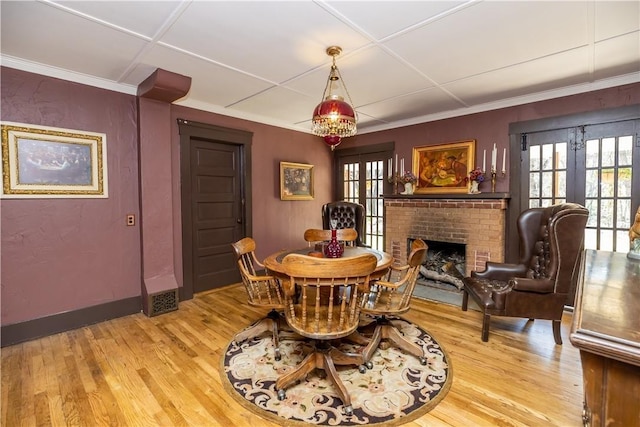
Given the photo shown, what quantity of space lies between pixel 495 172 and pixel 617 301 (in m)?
3.18

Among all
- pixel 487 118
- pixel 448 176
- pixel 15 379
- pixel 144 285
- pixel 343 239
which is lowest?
pixel 15 379

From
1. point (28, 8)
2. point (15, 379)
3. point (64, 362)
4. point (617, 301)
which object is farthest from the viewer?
point (64, 362)

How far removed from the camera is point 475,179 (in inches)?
152

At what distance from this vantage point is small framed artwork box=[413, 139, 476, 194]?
4027 mm

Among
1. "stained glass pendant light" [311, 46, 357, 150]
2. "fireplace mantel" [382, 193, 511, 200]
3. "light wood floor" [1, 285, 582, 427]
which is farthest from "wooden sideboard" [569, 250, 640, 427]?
"fireplace mantel" [382, 193, 511, 200]

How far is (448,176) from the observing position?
13.7 feet

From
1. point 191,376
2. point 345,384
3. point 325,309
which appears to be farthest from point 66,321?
point 345,384

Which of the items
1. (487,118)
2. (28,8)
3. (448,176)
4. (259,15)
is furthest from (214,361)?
(487,118)

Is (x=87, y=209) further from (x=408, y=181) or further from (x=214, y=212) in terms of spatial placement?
(x=408, y=181)

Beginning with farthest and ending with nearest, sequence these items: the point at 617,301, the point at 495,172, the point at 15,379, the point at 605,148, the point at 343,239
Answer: the point at 495,172, the point at 343,239, the point at 605,148, the point at 15,379, the point at 617,301

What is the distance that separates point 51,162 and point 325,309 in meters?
2.92

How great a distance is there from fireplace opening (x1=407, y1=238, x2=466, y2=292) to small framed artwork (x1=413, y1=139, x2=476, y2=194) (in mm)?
809

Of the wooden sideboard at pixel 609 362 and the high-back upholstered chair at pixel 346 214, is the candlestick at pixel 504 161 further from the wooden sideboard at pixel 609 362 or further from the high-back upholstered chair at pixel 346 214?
the wooden sideboard at pixel 609 362

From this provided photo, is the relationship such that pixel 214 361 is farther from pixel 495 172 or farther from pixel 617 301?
pixel 495 172
